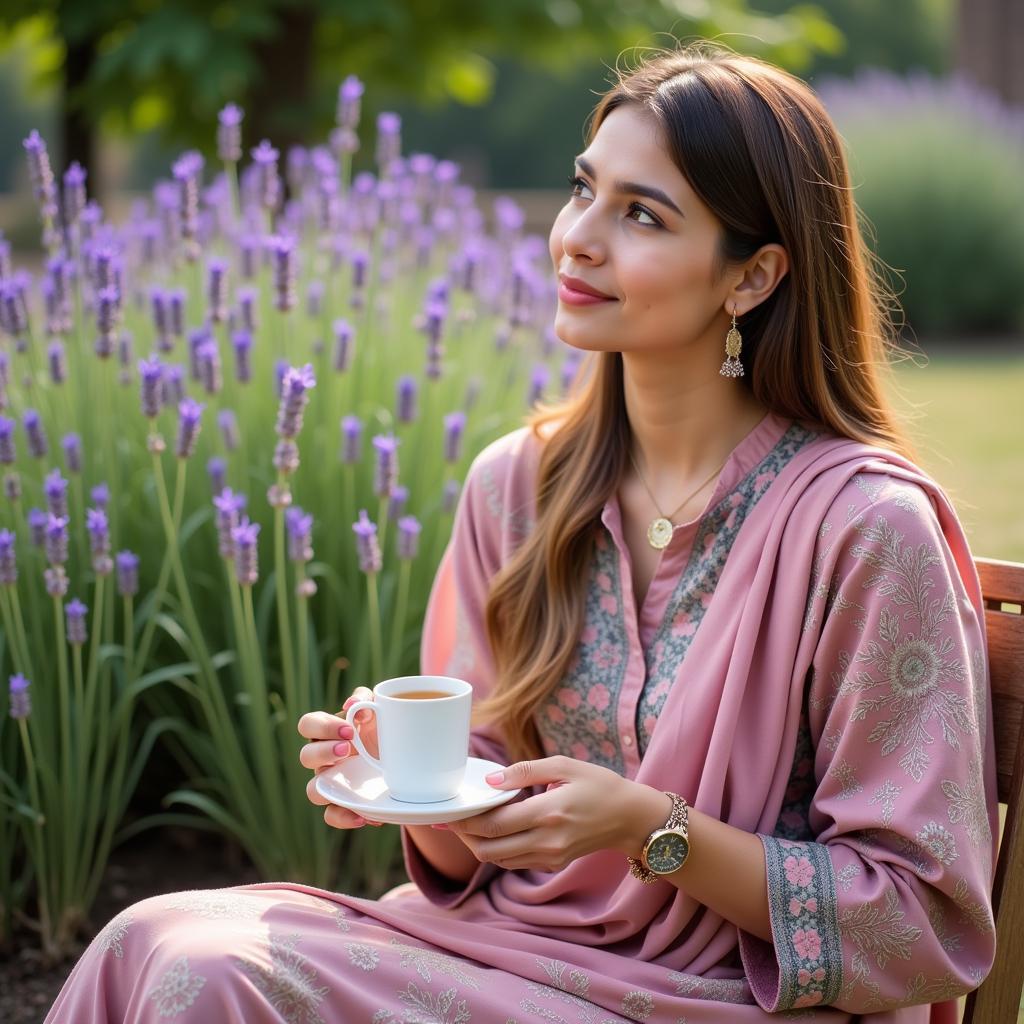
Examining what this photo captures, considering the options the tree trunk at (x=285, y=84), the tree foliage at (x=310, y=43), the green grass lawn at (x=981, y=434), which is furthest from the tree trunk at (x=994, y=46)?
the tree trunk at (x=285, y=84)

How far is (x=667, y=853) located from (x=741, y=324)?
716mm

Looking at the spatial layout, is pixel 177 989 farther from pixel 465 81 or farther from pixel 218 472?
pixel 465 81

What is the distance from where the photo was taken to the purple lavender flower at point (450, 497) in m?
2.77

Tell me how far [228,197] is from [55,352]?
1008mm

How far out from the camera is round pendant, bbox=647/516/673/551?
192 centimetres

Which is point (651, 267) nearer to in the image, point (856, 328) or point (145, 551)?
point (856, 328)

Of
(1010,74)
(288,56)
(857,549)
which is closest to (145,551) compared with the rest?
(857,549)

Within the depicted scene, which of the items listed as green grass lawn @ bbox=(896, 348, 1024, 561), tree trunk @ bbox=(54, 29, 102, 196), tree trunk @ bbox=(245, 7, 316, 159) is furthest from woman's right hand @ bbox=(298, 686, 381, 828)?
tree trunk @ bbox=(54, 29, 102, 196)

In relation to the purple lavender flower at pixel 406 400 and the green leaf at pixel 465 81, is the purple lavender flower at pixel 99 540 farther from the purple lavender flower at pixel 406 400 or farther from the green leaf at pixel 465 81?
the green leaf at pixel 465 81

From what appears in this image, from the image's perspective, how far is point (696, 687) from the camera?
1.72 metres

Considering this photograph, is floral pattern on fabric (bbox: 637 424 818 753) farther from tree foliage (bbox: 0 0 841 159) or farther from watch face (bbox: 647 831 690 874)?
tree foliage (bbox: 0 0 841 159)

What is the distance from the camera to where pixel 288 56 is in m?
6.68

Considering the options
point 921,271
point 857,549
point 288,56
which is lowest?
point 921,271

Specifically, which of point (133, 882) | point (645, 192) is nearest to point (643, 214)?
point (645, 192)
